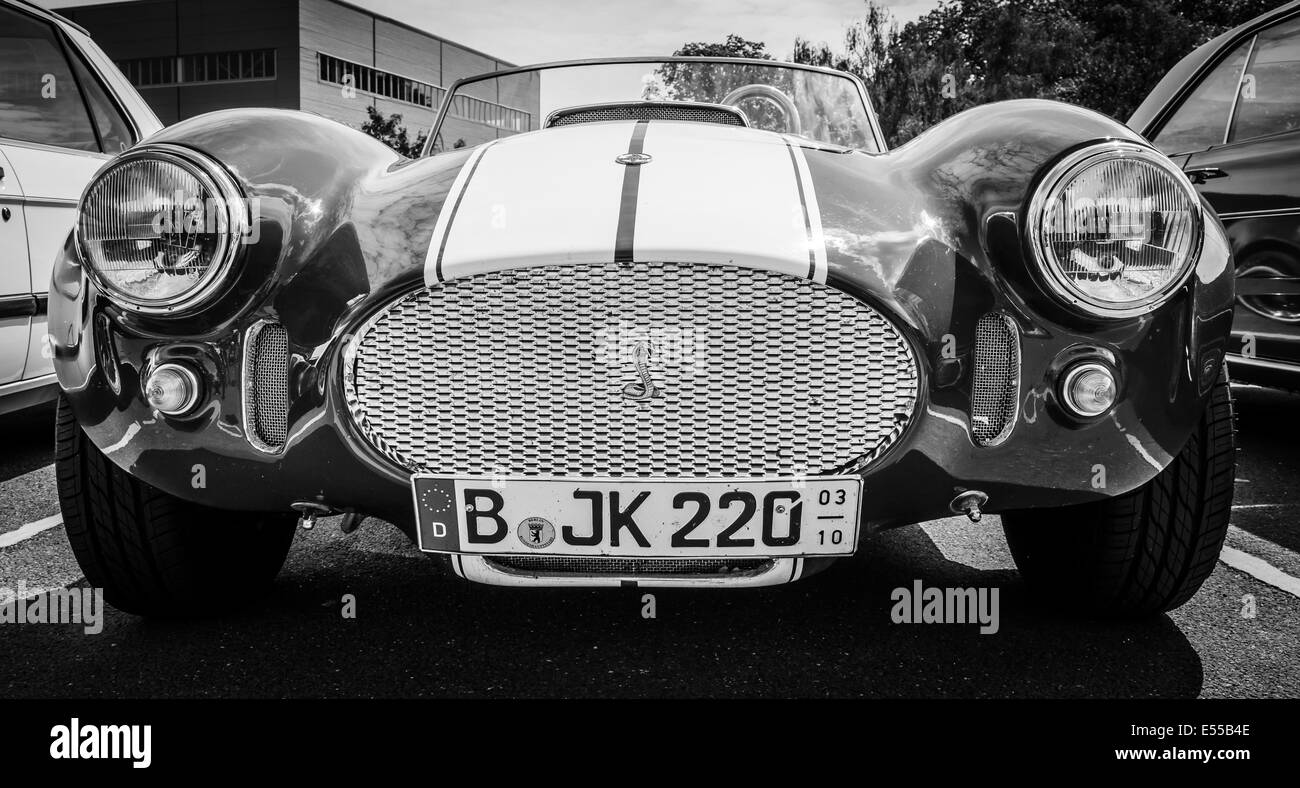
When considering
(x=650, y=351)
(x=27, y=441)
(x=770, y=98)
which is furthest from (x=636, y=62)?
(x=27, y=441)

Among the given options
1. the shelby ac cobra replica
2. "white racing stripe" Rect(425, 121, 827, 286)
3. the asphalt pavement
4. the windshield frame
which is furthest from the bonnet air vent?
the asphalt pavement

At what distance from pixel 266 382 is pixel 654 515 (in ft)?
2.15

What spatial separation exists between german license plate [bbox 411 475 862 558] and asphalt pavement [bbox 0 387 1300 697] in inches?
7.8

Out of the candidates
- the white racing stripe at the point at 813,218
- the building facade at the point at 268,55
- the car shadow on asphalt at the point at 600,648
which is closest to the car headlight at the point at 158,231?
the car shadow on asphalt at the point at 600,648

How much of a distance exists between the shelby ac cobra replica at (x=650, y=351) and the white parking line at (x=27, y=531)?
1043mm

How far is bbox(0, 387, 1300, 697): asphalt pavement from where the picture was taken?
166 centimetres

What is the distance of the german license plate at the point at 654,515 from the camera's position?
58.9 inches

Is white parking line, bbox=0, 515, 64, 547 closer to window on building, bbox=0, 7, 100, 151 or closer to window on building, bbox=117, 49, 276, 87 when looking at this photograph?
window on building, bbox=0, 7, 100, 151

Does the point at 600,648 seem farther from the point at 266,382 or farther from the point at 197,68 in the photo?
the point at 197,68

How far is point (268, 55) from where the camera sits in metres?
37.4

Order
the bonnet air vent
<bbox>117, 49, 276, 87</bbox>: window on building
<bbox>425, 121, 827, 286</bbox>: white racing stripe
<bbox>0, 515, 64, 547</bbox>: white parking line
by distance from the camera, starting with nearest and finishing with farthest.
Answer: <bbox>425, 121, 827, 286</bbox>: white racing stripe → <bbox>0, 515, 64, 547</bbox>: white parking line → the bonnet air vent → <bbox>117, 49, 276, 87</bbox>: window on building

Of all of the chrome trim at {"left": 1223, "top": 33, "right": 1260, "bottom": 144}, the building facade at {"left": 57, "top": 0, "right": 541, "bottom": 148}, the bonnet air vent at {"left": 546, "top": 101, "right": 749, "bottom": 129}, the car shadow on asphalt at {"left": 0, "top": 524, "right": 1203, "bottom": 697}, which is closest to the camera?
the car shadow on asphalt at {"left": 0, "top": 524, "right": 1203, "bottom": 697}

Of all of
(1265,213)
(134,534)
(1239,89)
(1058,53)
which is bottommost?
(134,534)
